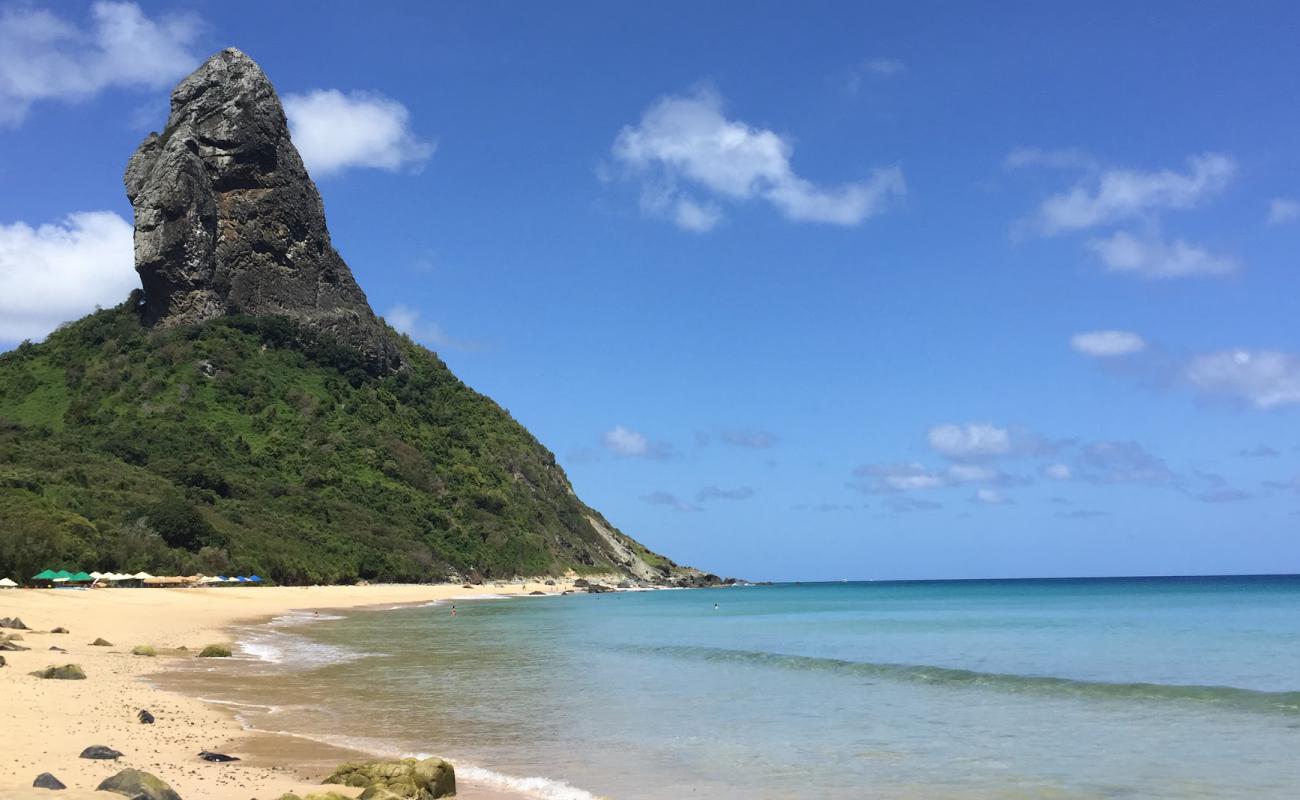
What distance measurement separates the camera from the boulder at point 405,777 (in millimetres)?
11352

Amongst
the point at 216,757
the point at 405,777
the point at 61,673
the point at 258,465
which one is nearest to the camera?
the point at 405,777

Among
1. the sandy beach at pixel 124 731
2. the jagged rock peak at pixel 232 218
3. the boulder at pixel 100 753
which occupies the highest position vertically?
the jagged rock peak at pixel 232 218

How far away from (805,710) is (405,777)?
34.8 ft

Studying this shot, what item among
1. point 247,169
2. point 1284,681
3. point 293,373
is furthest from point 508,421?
point 1284,681

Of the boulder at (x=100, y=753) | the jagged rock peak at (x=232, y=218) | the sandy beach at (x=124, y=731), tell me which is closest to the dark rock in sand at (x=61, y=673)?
the sandy beach at (x=124, y=731)

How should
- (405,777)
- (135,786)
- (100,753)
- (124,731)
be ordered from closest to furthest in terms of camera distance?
1. (135,786)
2. (405,777)
3. (100,753)
4. (124,731)

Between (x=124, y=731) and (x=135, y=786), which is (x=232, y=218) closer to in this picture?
(x=124, y=731)

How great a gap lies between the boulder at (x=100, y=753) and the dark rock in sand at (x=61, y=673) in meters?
8.33

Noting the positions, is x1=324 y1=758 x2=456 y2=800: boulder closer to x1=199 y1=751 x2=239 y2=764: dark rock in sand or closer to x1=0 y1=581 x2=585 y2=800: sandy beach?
x1=0 y1=581 x2=585 y2=800: sandy beach

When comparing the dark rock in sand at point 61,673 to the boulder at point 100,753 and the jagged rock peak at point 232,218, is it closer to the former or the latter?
the boulder at point 100,753

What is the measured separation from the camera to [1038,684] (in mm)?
23875

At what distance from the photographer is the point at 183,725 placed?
50.5 feet

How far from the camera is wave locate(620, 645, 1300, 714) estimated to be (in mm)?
20938

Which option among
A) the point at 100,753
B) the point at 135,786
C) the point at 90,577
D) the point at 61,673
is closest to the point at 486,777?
the point at 135,786
